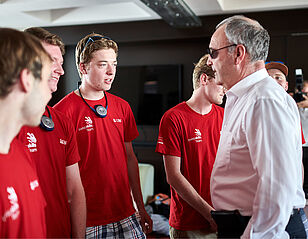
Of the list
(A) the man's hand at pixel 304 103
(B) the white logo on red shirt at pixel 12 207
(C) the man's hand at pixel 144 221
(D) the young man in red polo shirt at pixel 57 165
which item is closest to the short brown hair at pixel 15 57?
(B) the white logo on red shirt at pixel 12 207

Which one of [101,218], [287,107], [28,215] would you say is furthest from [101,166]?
[287,107]

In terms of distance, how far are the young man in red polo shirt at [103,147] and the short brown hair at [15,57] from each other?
3.26 feet

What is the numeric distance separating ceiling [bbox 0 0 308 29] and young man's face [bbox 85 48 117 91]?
98.9 inches

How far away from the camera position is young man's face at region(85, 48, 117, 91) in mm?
2049

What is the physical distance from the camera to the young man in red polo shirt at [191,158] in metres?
1.96

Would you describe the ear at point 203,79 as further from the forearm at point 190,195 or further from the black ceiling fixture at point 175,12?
the black ceiling fixture at point 175,12

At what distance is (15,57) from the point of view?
94cm

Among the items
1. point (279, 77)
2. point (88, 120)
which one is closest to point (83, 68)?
point (88, 120)

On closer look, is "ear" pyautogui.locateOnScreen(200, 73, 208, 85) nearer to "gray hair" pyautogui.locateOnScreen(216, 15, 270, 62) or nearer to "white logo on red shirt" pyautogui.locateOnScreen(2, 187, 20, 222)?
"gray hair" pyautogui.locateOnScreen(216, 15, 270, 62)

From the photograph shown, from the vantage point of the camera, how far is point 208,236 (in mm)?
1998

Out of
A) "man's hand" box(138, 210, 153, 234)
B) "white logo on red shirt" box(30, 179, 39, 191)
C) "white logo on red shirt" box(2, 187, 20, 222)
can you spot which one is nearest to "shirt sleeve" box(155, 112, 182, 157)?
"man's hand" box(138, 210, 153, 234)

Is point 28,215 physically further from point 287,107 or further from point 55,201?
point 287,107

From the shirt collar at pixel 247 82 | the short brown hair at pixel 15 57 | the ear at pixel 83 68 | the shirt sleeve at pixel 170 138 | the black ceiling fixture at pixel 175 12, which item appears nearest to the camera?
the short brown hair at pixel 15 57

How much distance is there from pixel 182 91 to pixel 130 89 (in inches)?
36.9
